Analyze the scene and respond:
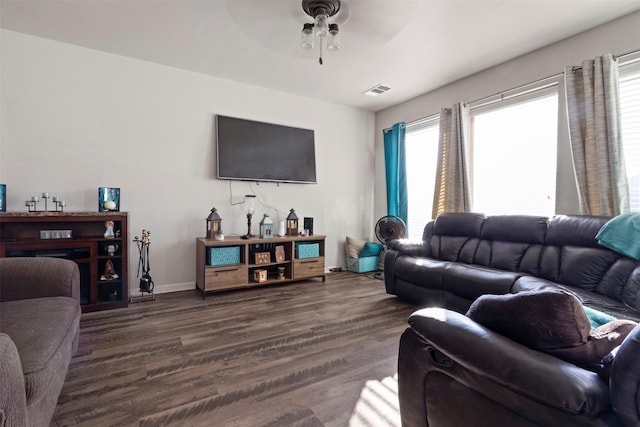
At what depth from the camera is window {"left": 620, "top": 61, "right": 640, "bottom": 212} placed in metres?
2.33

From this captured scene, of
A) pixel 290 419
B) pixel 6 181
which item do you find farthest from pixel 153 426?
pixel 6 181

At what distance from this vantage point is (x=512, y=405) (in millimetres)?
779

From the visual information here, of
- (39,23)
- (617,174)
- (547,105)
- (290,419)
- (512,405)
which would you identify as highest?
(39,23)

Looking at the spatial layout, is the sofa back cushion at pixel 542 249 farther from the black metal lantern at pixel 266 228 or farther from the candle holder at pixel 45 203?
the candle holder at pixel 45 203

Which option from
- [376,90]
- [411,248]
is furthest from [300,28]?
[411,248]

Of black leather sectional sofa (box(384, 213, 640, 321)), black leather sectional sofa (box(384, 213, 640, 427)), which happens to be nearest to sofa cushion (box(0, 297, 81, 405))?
black leather sectional sofa (box(384, 213, 640, 427))

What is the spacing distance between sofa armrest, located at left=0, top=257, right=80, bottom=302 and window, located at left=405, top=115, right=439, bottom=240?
3889 mm

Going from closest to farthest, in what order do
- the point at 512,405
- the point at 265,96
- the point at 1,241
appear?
the point at 512,405, the point at 1,241, the point at 265,96

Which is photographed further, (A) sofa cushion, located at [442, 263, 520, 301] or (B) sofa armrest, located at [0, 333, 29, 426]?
(A) sofa cushion, located at [442, 263, 520, 301]

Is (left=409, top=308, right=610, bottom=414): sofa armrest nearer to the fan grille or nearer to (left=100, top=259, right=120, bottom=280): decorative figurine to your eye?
the fan grille

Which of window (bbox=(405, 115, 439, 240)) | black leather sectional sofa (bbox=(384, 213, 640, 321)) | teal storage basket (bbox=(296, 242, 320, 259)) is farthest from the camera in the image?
window (bbox=(405, 115, 439, 240))

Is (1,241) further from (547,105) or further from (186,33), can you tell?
(547,105)

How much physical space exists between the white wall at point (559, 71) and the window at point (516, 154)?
0.37ft

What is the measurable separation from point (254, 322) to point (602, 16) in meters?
3.99
